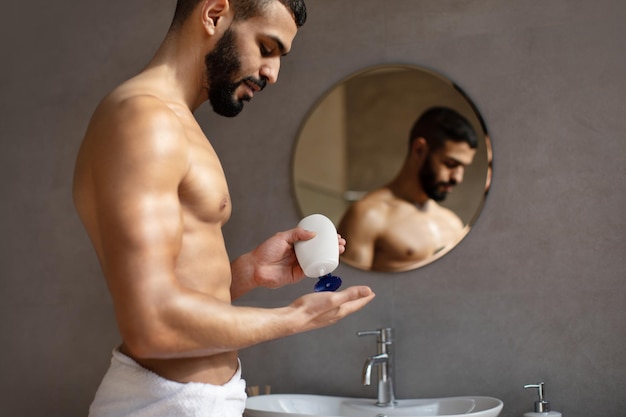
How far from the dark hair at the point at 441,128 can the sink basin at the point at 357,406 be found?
74cm

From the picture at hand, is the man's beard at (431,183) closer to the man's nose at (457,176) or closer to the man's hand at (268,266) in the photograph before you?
the man's nose at (457,176)

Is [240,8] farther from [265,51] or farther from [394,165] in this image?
[394,165]

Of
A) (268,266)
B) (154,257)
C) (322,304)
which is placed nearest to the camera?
(154,257)

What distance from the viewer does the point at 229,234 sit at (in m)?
2.39

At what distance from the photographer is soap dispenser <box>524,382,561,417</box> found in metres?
1.88

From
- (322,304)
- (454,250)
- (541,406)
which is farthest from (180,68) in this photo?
(541,406)

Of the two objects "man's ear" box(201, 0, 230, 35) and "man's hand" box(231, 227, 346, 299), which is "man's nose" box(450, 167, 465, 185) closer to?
"man's hand" box(231, 227, 346, 299)

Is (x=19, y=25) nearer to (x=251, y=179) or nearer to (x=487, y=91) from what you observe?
(x=251, y=179)

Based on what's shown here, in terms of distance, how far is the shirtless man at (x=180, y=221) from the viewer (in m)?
1.06

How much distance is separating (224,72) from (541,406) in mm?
1222

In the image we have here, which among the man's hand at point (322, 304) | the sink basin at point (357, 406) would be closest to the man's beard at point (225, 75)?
the man's hand at point (322, 304)

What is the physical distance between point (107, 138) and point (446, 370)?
1351 millimetres

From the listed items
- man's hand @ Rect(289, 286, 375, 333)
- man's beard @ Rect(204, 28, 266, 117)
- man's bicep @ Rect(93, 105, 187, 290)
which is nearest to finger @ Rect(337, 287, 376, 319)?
man's hand @ Rect(289, 286, 375, 333)

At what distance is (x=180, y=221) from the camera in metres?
1.11
